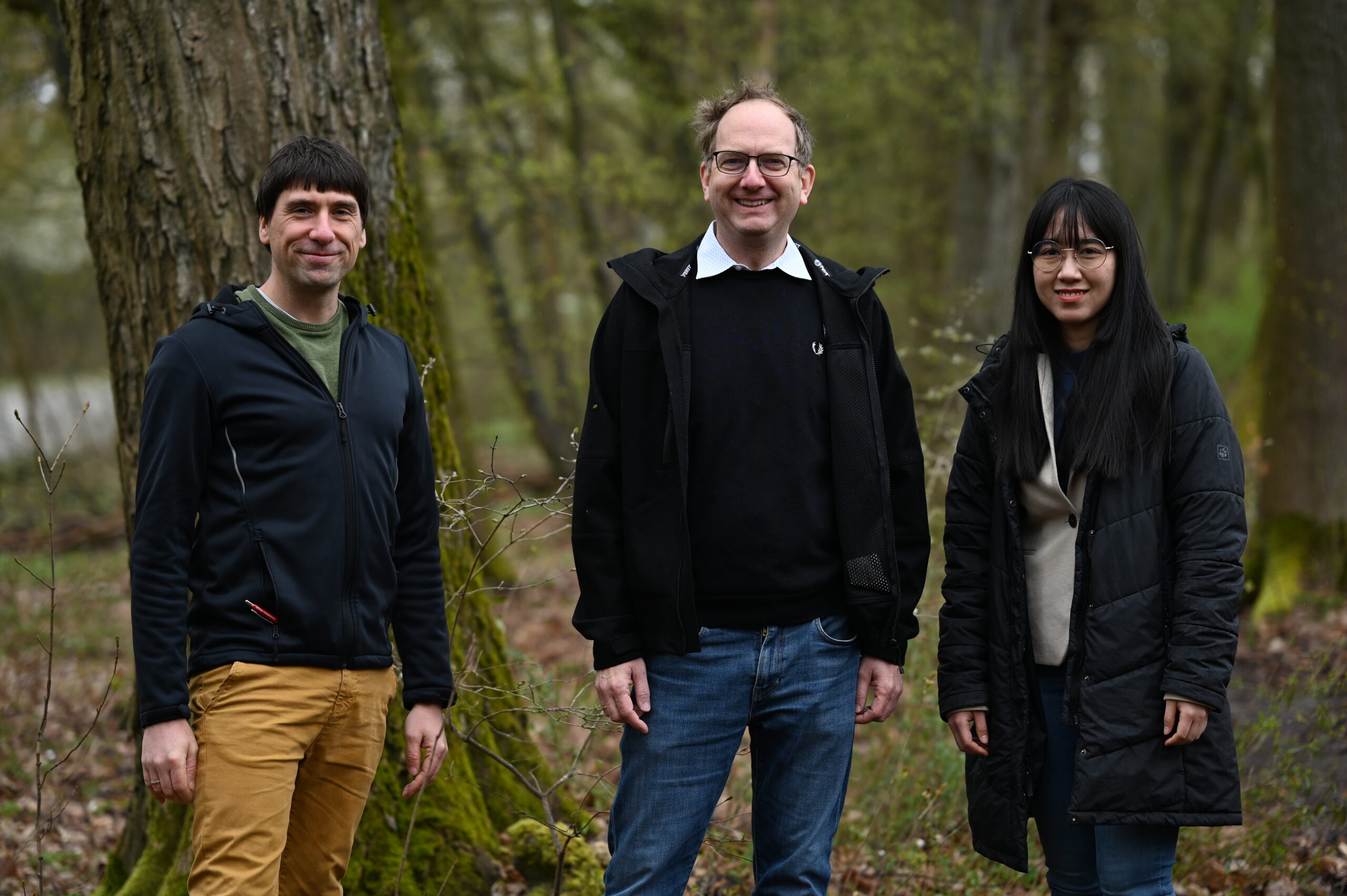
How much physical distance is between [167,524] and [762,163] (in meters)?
1.69

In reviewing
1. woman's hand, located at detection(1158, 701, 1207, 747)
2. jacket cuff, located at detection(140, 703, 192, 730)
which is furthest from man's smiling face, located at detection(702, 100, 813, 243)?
jacket cuff, located at detection(140, 703, 192, 730)

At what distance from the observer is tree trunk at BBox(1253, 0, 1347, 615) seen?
748cm

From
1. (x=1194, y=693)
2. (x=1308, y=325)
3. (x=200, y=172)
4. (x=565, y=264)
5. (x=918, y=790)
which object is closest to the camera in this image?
(x=1194, y=693)

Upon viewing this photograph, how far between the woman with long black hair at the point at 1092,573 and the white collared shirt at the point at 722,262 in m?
0.60

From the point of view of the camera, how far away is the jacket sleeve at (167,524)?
2582mm

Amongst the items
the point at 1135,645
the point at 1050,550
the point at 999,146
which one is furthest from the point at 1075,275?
the point at 999,146

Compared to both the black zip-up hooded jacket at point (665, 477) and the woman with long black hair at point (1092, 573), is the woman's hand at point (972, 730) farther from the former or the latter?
the black zip-up hooded jacket at point (665, 477)

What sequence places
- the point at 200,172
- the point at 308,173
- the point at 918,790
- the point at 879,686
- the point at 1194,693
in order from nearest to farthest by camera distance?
the point at 1194,693 → the point at 308,173 → the point at 879,686 → the point at 200,172 → the point at 918,790

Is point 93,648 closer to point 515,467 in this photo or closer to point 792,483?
point 792,483

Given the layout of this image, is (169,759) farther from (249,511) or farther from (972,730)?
(972,730)

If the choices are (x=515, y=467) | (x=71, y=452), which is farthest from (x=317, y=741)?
(x=71, y=452)

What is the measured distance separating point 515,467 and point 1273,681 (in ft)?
43.8

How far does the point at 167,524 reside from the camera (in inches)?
102

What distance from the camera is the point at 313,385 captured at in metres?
2.75
